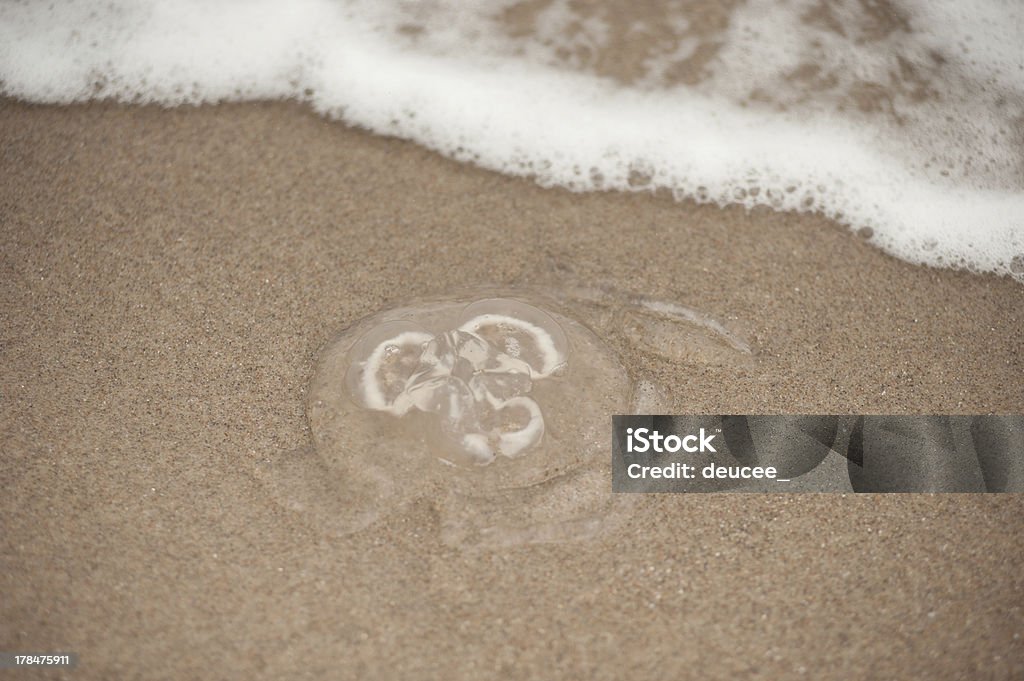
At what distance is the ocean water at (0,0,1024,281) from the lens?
96.2 inches

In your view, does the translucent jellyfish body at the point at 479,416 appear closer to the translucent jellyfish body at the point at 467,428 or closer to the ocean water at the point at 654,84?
the translucent jellyfish body at the point at 467,428

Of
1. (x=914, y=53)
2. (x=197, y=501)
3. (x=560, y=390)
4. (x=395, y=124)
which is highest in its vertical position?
(x=914, y=53)

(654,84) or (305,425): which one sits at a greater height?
(654,84)

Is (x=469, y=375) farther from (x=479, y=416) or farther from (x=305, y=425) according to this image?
(x=305, y=425)

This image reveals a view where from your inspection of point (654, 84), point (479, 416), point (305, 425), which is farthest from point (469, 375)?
point (654, 84)

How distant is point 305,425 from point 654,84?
1.57m

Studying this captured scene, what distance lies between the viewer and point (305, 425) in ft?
6.32

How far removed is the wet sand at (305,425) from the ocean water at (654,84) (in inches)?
4.8

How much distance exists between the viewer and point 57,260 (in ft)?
7.25

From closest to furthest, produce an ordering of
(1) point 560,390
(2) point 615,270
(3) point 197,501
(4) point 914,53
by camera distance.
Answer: (3) point 197,501 → (1) point 560,390 → (2) point 615,270 → (4) point 914,53

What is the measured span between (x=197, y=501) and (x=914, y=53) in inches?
104

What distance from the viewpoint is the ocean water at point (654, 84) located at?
2.44 meters

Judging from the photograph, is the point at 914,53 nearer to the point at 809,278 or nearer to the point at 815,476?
the point at 809,278

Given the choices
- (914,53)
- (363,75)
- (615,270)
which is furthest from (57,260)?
(914,53)
